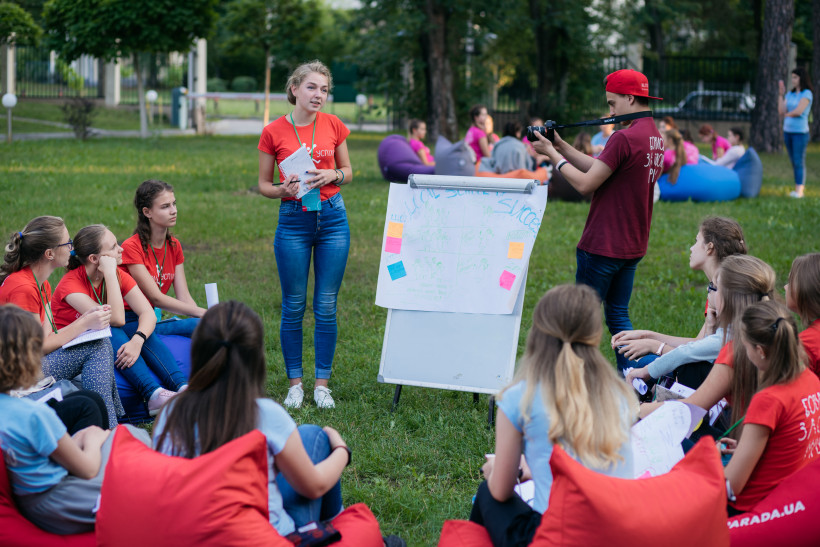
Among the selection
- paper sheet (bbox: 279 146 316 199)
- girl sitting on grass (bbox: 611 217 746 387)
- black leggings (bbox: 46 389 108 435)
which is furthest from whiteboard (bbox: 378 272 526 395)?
black leggings (bbox: 46 389 108 435)

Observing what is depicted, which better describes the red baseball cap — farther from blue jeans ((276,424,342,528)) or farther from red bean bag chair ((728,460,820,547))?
blue jeans ((276,424,342,528))

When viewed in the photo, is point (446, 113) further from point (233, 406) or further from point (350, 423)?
point (233, 406)

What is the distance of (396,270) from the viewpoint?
198 inches

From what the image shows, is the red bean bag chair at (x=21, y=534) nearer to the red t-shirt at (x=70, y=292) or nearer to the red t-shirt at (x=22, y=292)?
the red t-shirt at (x=22, y=292)

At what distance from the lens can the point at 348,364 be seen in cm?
585

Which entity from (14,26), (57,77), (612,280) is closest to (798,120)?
(612,280)

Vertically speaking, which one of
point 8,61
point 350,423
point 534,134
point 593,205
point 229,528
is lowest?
point 350,423

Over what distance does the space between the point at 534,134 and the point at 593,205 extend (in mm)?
571

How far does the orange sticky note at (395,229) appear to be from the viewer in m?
5.03

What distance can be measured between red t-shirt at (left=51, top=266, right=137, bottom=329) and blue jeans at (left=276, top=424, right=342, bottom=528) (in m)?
2.06

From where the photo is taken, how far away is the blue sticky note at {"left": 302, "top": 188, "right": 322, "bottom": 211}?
4824 mm

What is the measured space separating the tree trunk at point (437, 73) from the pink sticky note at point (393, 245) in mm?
16826

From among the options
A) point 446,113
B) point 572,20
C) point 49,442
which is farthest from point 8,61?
point 49,442

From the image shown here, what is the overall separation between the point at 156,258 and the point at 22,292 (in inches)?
44.2
